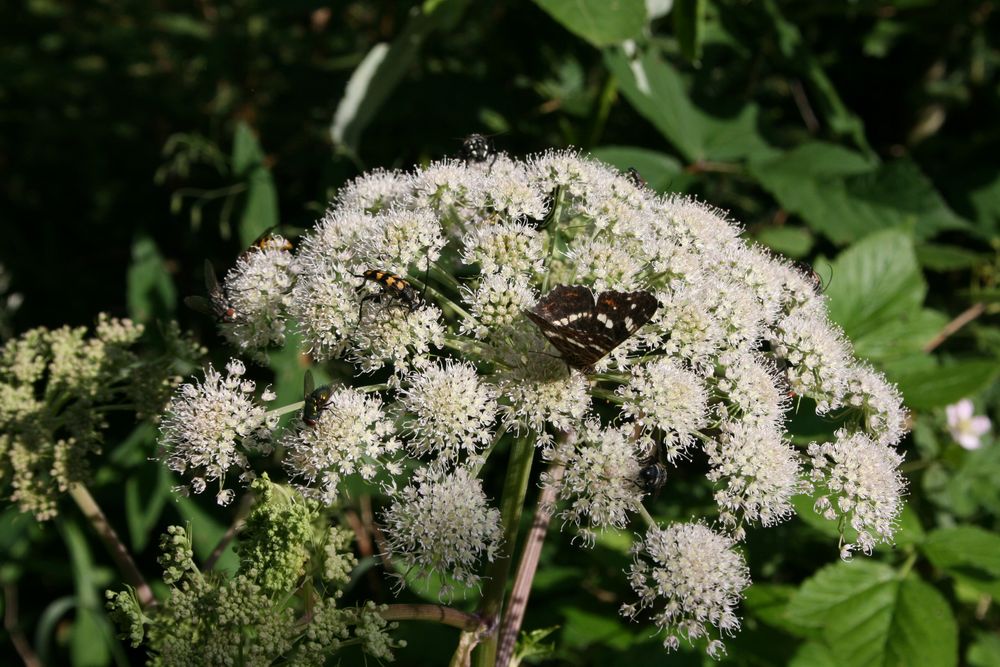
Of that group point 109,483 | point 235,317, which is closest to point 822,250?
point 235,317

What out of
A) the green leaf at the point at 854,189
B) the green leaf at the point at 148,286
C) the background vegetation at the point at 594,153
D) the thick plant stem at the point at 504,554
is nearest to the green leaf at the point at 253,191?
the background vegetation at the point at 594,153

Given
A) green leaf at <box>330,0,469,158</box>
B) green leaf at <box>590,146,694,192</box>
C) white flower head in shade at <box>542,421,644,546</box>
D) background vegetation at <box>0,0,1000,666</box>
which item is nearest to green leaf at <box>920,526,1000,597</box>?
background vegetation at <box>0,0,1000,666</box>

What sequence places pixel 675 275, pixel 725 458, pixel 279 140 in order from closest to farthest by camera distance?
1. pixel 725 458
2. pixel 675 275
3. pixel 279 140

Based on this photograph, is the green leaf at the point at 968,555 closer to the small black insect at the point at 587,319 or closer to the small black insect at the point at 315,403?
the small black insect at the point at 587,319

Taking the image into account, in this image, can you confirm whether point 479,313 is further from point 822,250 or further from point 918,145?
point 918,145

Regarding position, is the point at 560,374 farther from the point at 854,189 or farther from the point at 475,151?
the point at 854,189

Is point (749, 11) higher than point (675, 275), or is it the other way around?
point (749, 11)
